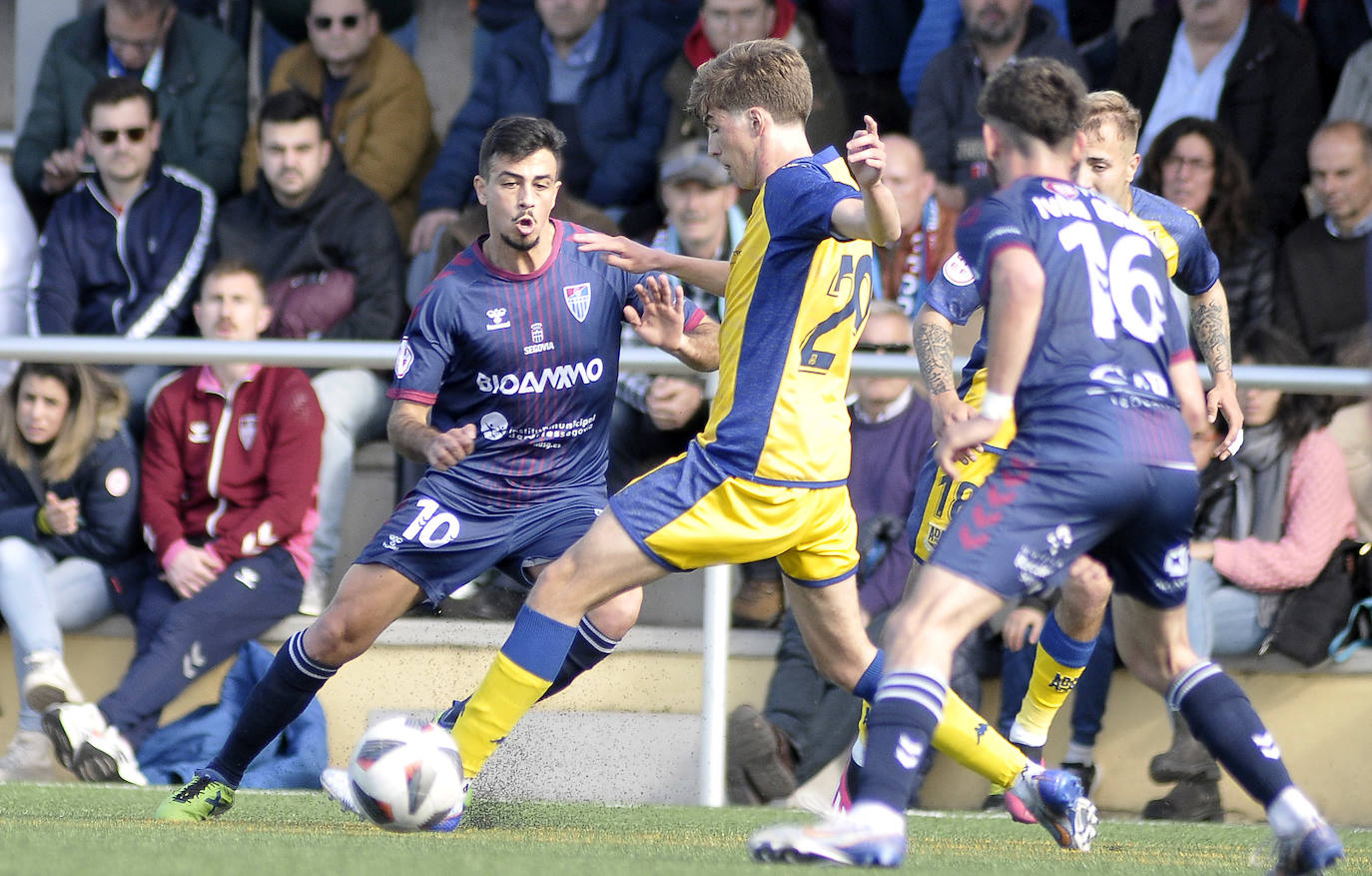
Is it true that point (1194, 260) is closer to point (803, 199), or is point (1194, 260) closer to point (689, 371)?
point (803, 199)

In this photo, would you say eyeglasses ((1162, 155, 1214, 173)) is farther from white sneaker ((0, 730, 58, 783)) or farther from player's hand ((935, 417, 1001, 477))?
white sneaker ((0, 730, 58, 783))

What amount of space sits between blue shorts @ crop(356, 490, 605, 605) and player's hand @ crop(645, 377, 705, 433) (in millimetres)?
1140

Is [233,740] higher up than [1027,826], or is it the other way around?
[233,740]

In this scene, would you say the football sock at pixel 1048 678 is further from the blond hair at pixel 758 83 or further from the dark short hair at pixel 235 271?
the dark short hair at pixel 235 271

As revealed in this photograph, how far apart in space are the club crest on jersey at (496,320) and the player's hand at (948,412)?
4.57 ft

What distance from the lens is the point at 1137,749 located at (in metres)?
6.03

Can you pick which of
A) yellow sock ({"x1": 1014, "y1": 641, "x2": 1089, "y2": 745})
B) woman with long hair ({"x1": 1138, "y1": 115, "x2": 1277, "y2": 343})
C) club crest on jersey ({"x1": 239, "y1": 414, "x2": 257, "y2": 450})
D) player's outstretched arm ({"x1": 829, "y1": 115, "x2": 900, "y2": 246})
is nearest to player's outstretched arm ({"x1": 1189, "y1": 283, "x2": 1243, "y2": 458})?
yellow sock ({"x1": 1014, "y1": 641, "x2": 1089, "y2": 745})

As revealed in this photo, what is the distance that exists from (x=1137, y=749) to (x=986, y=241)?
2.98m

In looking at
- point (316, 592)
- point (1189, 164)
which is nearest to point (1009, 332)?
point (316, 592)

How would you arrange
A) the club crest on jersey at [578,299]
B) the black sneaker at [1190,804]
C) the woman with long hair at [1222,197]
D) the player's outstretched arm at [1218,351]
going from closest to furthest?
the player's outstretched arm at [1218,351] < the club crest on jersey at [578,299] < the black sneaker at [1190,804] < the woman with long hair at [1222,197]

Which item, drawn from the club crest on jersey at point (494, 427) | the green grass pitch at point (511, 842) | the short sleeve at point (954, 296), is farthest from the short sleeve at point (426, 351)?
the short sleeve at point (954, 296)

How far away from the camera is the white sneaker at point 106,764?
6125 mm

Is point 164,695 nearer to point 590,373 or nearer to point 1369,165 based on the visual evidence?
point 590,373

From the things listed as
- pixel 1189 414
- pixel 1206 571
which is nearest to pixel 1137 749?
pixel 1206 571
